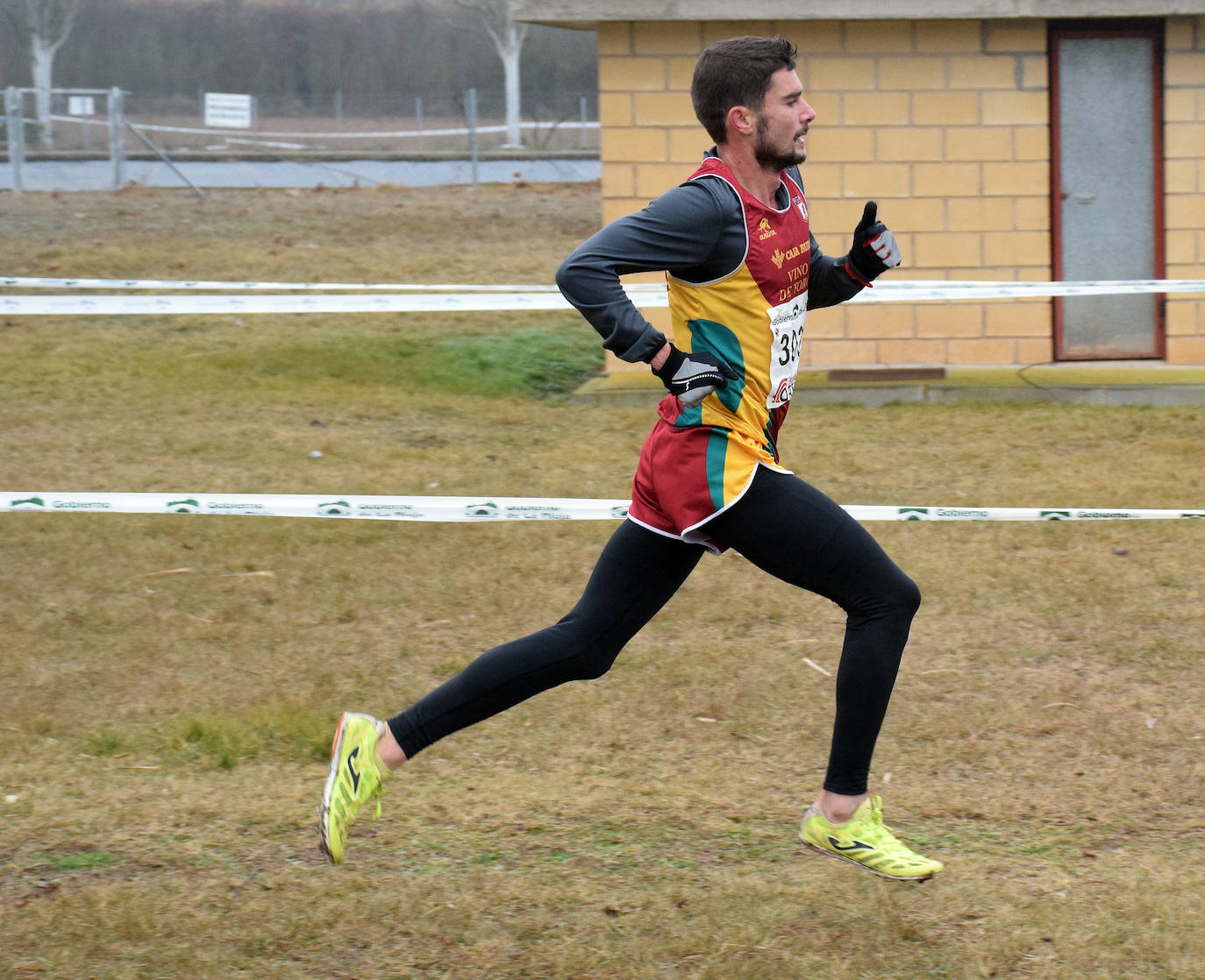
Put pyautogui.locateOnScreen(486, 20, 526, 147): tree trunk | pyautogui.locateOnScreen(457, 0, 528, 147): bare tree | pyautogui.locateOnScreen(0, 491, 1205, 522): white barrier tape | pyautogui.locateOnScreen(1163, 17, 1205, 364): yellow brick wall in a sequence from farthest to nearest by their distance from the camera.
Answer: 1. pyautogui.locateOnScreen(457, 0, 528, 147): bare tree
2. pyautogui.locateOnScreen(486, 20, 526, 147): tree trunk
3. pyautogui.locateOnScreen(1163, 17, 1205, 364): yellow brick wall
4. pyautogui.locateOnScreen(0, 491, 1205, 522): white barrier tape

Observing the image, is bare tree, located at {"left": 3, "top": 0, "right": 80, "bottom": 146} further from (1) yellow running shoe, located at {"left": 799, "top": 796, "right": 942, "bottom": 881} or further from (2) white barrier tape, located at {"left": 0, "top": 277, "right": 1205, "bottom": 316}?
(1) yellow running shoe, located at {"left": 799, "top": 796, "right": 942, "bottom": 881}

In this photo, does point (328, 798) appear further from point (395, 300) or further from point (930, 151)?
point (930, 151)

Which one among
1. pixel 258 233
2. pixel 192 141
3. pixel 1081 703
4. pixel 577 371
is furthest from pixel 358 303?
pixel 192 141

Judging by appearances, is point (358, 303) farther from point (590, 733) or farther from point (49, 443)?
point (590, 733)

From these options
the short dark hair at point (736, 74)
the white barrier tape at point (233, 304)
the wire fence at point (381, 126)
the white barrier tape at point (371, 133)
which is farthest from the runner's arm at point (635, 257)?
the wire fence at point (381, 126)

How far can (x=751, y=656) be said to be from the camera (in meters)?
5.30

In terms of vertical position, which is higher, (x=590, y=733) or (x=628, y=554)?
(x=628, y=554)

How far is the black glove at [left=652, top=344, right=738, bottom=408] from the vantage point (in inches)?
121

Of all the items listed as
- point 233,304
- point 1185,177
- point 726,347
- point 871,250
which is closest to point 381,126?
point 1185,177

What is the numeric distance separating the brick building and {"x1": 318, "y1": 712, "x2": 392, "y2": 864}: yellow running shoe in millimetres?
7803

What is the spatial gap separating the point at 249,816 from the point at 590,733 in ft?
3.76

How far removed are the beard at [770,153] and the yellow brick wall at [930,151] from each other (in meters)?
7.65

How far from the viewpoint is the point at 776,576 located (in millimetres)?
3332

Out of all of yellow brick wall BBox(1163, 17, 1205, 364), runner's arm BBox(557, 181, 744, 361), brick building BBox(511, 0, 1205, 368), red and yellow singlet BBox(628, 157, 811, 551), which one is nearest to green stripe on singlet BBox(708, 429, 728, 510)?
red and yellow singlet BBox(628, 157, 811, 551)
